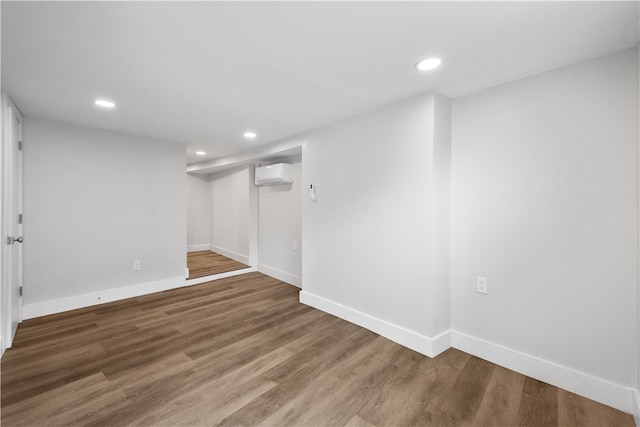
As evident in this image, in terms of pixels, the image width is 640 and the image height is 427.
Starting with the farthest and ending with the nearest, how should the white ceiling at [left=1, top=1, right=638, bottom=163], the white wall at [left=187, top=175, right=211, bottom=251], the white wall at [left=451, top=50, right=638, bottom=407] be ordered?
1. the white wall at [left=187, top=175, right=211, bottom=251]
2. the white wall at [left=451, top=50, right=638, bottom=407]
3. the white ceiling at [left=1, top=1, right=638, bottom=163]

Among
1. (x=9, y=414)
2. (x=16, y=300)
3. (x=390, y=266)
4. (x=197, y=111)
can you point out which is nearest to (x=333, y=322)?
(x=390, y=266)

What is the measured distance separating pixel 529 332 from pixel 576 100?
1613 millimetres

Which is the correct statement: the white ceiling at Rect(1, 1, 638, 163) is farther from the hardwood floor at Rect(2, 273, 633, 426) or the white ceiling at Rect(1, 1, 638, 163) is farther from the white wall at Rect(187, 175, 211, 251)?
the white wall at Rect(187, 175, 211, 251)

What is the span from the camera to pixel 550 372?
1.94m

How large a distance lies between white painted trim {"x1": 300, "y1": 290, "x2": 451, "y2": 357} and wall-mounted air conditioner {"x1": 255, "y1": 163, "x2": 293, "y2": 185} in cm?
180

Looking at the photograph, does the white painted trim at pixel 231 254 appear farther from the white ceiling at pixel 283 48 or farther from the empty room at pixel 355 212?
the white ceiling at pixel 283 48

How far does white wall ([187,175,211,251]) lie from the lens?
673 cm

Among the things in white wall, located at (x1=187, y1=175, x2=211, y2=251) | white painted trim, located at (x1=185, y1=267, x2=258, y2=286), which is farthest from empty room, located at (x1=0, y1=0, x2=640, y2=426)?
white wall, located at (x1=187, y1=175, x2=211, y2=251)

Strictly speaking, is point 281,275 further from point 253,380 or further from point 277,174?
point 253,380

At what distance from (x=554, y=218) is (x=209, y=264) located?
506 cm

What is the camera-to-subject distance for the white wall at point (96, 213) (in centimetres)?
307

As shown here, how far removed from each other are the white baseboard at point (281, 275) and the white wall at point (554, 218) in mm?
2333

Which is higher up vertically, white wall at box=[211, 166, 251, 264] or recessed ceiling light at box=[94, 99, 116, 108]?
recessed ceiling light at box=[94, 99, 116, 108]

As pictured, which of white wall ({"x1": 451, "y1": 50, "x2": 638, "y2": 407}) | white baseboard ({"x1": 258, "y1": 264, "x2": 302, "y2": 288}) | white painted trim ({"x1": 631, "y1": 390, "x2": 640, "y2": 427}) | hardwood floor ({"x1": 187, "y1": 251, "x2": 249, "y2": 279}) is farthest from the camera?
hardwood floor ({"x1": 187, "y1": 251, "x2": 249, "y2": 279})
